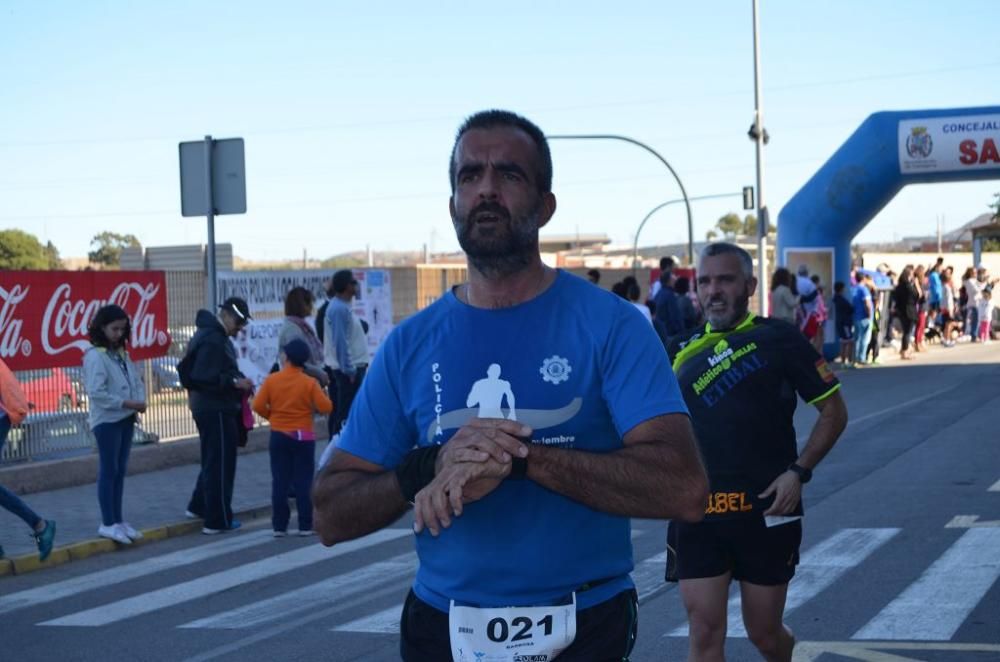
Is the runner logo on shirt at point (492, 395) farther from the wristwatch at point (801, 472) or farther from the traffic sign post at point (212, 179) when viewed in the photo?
the traffic sign post at point (212, 179)

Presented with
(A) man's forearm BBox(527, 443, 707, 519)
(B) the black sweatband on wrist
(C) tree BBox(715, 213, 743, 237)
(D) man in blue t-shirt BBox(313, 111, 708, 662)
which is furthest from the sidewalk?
(C) tree BBox(715, 213, 743, 237)

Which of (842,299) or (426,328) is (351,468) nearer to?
(426,328)

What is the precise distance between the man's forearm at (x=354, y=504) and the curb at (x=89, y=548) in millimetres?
8029

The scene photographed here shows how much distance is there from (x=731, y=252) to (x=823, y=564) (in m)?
4.12

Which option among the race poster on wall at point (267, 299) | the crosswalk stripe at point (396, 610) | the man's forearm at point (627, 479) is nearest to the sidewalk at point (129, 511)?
the race poster on wall at point (267, 299)

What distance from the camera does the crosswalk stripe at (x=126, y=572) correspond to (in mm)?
9386

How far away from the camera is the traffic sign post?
13633 mm

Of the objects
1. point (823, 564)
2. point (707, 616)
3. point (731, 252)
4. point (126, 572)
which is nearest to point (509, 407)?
point (707, 616)

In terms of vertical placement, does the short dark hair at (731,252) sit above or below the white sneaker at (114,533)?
above

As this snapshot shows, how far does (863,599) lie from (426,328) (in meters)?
5.65

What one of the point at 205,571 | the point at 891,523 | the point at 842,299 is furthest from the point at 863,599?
the point at 842,299

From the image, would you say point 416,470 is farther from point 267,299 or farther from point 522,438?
point 267,299

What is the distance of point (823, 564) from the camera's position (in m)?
9.18

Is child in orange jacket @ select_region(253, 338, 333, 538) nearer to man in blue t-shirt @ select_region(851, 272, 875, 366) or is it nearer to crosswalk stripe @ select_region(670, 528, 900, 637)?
crosswalk stripe @ select_region(670, 528, 900, 637)
